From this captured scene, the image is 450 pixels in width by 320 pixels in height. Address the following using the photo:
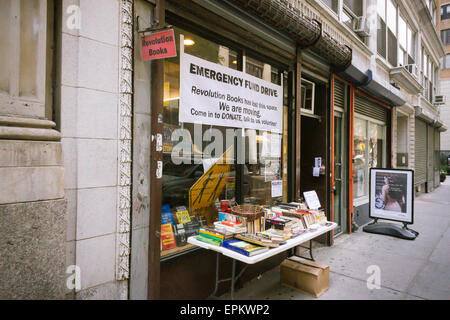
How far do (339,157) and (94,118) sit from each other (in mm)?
6121

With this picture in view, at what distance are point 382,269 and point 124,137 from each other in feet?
15.5

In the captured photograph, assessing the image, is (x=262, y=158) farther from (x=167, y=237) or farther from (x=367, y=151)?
(x=367, y=151)

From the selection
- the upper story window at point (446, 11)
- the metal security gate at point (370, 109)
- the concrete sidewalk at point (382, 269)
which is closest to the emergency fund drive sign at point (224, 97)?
the concrete sidewalk at point (382, 269)

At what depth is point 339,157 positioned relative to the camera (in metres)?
7.09

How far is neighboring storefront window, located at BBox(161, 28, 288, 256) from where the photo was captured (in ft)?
11.4

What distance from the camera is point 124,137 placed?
272cm

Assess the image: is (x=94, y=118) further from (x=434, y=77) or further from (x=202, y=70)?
(x=434, y=77)

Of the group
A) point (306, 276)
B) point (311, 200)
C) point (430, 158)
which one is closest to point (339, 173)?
point (311, 200)

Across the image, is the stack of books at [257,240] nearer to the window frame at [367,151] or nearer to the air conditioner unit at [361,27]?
the window frame at [367,151]

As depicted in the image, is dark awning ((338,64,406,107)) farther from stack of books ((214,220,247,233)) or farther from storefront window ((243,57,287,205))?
stack of books ((214,220,247,233))

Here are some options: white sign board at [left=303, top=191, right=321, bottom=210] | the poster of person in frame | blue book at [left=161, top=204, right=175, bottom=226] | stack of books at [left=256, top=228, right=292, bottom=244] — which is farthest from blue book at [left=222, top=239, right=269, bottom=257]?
the poster of person in frame

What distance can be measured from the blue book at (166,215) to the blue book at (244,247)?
0.82m

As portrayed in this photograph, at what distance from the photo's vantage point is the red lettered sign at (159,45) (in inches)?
104

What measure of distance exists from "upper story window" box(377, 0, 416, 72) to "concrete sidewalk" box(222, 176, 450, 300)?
6.41 meters
